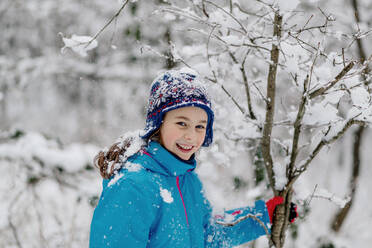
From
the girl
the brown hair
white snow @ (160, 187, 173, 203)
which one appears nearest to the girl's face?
the girl

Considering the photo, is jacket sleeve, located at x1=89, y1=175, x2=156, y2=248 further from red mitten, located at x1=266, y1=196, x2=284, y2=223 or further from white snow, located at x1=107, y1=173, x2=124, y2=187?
red mitten, located at x1=266, y1=196, x2=284, y2=223

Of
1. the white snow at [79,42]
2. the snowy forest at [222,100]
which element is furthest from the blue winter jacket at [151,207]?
the white snow at [79,42]

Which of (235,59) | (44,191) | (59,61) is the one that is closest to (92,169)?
(44,191)

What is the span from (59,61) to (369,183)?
10540mm

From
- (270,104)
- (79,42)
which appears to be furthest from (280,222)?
(79,42)

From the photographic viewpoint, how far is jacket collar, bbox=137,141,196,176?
1.68 metres

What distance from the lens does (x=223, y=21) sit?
183 centimetres

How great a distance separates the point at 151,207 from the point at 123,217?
5.7 inches

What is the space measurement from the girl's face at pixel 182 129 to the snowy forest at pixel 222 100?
31cm

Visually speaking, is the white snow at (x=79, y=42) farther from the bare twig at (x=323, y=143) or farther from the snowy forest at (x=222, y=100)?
the bare twig at (x=323, y=143)

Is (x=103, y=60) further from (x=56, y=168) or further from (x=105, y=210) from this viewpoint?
(x=105, y=210)

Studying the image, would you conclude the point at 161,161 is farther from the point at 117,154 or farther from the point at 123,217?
the point at 123,217

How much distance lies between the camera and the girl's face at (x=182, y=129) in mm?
1681

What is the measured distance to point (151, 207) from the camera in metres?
1.52
